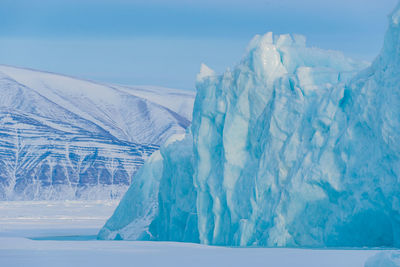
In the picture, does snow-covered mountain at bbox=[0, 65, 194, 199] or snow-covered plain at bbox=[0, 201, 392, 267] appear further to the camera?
snow-covered mountain at bbox=[0, 65, 194, 199]

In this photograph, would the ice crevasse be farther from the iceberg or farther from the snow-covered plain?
the iceberg

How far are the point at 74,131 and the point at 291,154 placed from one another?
104 metres

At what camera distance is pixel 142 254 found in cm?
1543

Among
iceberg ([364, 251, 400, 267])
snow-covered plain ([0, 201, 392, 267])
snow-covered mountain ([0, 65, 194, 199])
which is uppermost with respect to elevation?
iceberg ([364, 251, 400, 267])

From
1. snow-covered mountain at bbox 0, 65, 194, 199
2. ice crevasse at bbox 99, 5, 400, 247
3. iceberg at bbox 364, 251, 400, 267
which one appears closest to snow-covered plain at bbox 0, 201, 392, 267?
iceberg at bbox 364, 251, 400, 267

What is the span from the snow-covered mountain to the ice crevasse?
8134 centimetres

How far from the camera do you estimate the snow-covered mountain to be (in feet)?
349

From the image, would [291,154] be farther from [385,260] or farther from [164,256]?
[385,260]

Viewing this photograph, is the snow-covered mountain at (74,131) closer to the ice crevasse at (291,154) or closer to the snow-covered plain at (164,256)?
the ice crevasse at (291,154)

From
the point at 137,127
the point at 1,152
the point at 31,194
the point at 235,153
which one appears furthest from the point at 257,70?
the point at 137,127

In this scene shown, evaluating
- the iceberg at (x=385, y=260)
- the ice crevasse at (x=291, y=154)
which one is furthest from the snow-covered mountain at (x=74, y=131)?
the iceberg at (x=385, y=260)

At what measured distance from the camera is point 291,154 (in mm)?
20391

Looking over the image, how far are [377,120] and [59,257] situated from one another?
761 cm

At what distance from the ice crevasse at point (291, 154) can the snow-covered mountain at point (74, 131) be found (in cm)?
8134
